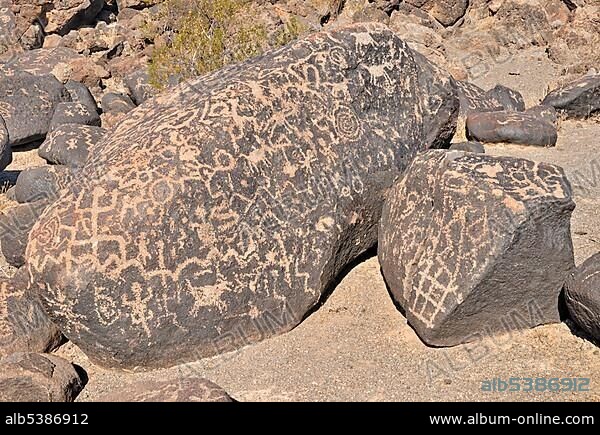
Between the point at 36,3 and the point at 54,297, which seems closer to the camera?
the point at 54,297

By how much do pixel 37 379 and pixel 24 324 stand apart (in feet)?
2.48

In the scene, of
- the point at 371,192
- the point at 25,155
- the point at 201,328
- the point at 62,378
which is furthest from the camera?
the point at 25,155

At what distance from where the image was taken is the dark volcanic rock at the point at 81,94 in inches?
403

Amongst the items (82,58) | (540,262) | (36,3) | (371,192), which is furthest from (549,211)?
(36,3)

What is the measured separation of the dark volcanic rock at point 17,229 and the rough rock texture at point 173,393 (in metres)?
2.35

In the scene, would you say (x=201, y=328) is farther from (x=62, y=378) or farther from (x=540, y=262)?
(x=540, y=262)

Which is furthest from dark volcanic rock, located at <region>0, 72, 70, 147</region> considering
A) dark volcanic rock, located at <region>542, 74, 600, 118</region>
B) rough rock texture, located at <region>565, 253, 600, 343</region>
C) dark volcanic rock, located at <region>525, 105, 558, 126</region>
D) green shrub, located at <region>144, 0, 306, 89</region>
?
rough rock texture, located at <region>565, 253, 600, 343</region>

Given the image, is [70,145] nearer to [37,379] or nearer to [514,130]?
[37,379]

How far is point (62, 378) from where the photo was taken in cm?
427

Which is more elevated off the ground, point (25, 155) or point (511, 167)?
point (511, 167)

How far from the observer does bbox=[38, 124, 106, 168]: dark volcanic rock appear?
796 centimetres

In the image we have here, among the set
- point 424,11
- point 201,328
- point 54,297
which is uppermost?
point 54,297

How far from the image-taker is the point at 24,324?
4766 mm
